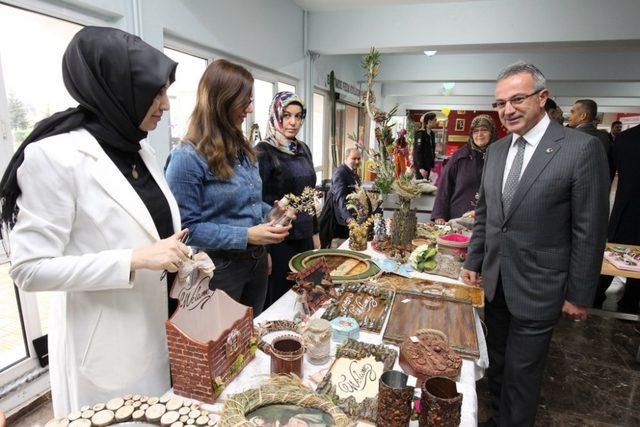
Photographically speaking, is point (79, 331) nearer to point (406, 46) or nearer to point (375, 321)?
point (375, 321)

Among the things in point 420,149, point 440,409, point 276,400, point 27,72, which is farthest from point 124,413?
point 420,149

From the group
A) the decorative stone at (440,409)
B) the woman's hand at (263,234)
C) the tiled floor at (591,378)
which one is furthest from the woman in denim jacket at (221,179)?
the tiled floor at (591,378)

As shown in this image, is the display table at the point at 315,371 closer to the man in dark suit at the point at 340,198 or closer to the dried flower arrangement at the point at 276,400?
the dried flower arrangement at the point at 276,400

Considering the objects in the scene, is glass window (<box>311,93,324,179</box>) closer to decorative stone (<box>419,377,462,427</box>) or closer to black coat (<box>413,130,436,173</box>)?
black coat (<box>413,130,436,173</box>)

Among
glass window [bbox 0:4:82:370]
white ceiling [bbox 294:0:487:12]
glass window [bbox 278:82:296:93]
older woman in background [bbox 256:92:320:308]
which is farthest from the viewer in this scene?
glass window [bbox 278:82:296:93]

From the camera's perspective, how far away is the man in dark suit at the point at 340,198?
9.84 feet

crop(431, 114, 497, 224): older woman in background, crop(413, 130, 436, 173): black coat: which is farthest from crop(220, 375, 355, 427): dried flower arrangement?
crop(413, 130, 436, 173): black coat

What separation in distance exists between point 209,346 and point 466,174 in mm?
2342

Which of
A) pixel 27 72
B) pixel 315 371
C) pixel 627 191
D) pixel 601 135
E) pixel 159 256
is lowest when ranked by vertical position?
pixel 315 371

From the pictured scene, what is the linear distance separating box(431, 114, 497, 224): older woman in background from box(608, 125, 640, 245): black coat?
1.44m

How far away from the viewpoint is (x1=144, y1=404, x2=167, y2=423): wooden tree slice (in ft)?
2.48

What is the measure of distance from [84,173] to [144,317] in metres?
0.39

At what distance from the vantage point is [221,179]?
1425mm

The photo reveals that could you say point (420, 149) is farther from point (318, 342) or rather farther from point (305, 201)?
point (318, 342)
